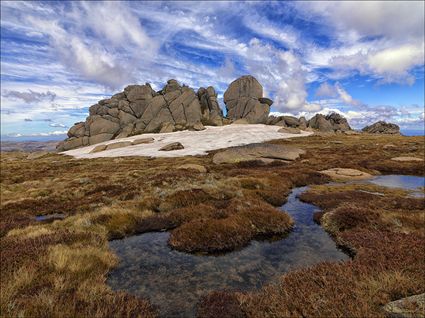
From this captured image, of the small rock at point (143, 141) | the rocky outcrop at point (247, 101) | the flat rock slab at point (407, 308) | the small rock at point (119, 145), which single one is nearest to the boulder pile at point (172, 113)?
the rocky outcrop at point (247, 101)

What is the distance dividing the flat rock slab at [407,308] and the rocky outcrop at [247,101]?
366 ft

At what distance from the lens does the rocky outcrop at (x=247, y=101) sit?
117287mm

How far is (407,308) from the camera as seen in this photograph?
5.14 meters

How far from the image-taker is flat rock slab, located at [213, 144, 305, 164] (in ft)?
134

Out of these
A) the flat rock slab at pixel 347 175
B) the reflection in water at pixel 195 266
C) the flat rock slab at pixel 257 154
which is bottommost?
the reflection in water at pixel 195 266

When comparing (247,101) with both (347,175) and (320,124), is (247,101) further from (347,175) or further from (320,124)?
(347,175)

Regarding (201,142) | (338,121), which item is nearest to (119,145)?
(201,142)

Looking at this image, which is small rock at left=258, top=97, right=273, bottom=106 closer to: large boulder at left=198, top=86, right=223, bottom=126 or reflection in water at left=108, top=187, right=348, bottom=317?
large boulder at left=198, top=86, right=223, bottom=126

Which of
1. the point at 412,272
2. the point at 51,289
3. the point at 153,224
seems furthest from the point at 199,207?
the point at 412,272

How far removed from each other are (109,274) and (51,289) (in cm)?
197

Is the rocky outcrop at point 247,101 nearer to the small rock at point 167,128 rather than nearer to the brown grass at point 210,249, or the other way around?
the small rock at point 167,128

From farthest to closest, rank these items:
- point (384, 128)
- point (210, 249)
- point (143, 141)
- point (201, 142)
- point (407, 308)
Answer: point (384, 128), point (143, 141), point (201, 142), point (210, 249), point (407, 308)

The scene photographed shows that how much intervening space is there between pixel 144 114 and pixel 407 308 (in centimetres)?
11011

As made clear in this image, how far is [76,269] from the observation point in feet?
25.8
